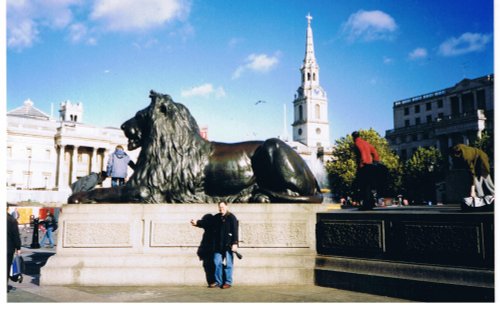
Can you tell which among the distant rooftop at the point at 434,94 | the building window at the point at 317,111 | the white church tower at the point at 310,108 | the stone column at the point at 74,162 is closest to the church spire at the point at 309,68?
the white church tower at the point at 310,108

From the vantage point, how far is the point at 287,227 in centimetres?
750

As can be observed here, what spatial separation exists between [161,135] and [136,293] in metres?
2.78

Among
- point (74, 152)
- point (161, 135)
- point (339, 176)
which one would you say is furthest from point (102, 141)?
point (161, 135)

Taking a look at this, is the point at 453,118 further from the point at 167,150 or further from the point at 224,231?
the point at 224,231

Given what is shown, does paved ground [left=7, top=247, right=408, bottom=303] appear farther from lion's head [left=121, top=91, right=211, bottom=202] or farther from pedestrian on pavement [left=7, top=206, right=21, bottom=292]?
lion's head [left=121, top=91, right=211, bottom=202]

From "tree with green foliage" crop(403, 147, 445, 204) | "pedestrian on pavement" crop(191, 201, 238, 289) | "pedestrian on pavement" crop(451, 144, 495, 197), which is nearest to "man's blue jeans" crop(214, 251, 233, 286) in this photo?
"pedestrian on pavement" crop(191, 201, 238, 289)

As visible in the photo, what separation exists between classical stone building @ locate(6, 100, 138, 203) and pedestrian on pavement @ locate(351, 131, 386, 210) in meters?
74.5

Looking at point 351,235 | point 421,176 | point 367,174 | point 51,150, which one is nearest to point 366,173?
point 367,174

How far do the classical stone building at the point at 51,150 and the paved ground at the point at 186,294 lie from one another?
73724 millimetres

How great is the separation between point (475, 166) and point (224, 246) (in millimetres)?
3817

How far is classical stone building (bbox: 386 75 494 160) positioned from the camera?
69.3 meters

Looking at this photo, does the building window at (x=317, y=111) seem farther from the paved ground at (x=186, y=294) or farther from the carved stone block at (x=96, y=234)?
the paved ground at (x=186, y=294)

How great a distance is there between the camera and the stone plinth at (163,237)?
737 centimetres

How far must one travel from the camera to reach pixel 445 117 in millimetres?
75375
